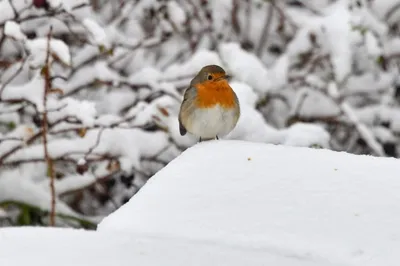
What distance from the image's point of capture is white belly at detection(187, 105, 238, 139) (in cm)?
372

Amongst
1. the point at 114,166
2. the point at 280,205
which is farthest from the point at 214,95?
the point at 280,205

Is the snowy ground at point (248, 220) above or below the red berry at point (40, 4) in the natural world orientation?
below

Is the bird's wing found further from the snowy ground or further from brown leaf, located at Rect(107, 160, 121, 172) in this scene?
the snowy ground

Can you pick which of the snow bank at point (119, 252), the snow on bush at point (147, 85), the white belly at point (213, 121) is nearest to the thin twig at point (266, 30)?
the snow on bush at point (147, 85)

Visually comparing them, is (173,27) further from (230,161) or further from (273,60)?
(230,161)

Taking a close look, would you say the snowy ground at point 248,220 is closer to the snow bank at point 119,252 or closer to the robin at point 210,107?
the snow bank at point 119,252

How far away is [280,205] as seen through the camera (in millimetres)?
2293

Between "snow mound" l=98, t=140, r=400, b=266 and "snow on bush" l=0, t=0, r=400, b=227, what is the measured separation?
1101 mm

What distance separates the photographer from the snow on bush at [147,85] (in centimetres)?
412

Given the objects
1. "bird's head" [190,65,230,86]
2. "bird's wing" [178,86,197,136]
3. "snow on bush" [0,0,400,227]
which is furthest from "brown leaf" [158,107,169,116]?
"bird's head" [190,65,230,86]

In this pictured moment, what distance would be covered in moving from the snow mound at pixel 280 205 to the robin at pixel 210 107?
0.93m

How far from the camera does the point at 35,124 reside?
448 centimetres

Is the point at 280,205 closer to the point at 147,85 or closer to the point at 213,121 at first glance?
the point at 213,121

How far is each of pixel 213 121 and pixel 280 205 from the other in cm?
145
